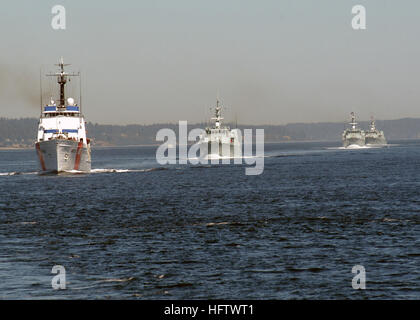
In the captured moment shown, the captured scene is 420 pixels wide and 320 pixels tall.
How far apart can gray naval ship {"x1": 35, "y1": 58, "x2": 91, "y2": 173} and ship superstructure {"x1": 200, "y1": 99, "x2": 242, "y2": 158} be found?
69778mm

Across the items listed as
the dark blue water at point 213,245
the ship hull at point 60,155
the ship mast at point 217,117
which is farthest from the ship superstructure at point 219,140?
the dark blue water at point 213,245

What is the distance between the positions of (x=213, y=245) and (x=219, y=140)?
13879cm

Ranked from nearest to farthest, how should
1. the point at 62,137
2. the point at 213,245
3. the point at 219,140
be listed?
the point at 213,245 < the point at 62,137 < the point at 219,140

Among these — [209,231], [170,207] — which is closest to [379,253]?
[209,231]

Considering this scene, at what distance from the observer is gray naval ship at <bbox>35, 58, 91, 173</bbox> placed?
94.3 metres

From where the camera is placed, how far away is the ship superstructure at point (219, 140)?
562 ft

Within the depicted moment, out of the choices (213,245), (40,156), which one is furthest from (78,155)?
(213,245)

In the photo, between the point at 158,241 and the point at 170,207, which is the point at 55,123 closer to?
the point at 170,207

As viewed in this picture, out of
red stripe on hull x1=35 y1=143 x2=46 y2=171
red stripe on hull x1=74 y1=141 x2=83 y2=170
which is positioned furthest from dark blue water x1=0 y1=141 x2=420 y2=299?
red stripe on hull x1=35 y1=143 x2=46 y2=171

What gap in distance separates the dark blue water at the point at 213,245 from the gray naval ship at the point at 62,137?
32221 millimetres

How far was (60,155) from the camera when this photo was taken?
94.5 meters

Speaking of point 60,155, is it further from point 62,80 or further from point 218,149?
point 218,149

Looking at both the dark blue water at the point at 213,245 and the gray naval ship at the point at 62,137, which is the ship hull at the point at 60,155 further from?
the dark blue water at the point at 213,245
